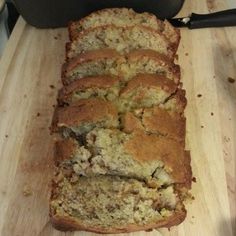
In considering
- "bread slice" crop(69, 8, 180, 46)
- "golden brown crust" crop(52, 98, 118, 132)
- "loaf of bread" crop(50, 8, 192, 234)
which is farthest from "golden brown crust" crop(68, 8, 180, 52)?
→ "golden brown crust" crop(52, 98, 118, 132)

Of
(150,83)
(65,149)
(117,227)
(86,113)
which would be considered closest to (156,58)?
(150,83)

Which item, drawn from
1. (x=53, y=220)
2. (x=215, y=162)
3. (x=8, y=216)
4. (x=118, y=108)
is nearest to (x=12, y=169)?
(x=8, y=216)

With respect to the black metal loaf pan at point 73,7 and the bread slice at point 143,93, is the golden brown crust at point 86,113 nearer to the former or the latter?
the bread slice at point 143,93

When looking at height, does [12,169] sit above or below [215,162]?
above

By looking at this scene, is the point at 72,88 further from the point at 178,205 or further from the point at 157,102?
the point at 178,205

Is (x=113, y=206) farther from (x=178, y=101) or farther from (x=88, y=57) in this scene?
(x=88, y=57)

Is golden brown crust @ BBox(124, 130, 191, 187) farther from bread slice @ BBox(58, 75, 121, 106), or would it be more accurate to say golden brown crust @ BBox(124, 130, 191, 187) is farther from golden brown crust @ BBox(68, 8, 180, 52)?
golden brown crust @ BBox(68, 8, 180, 52)
